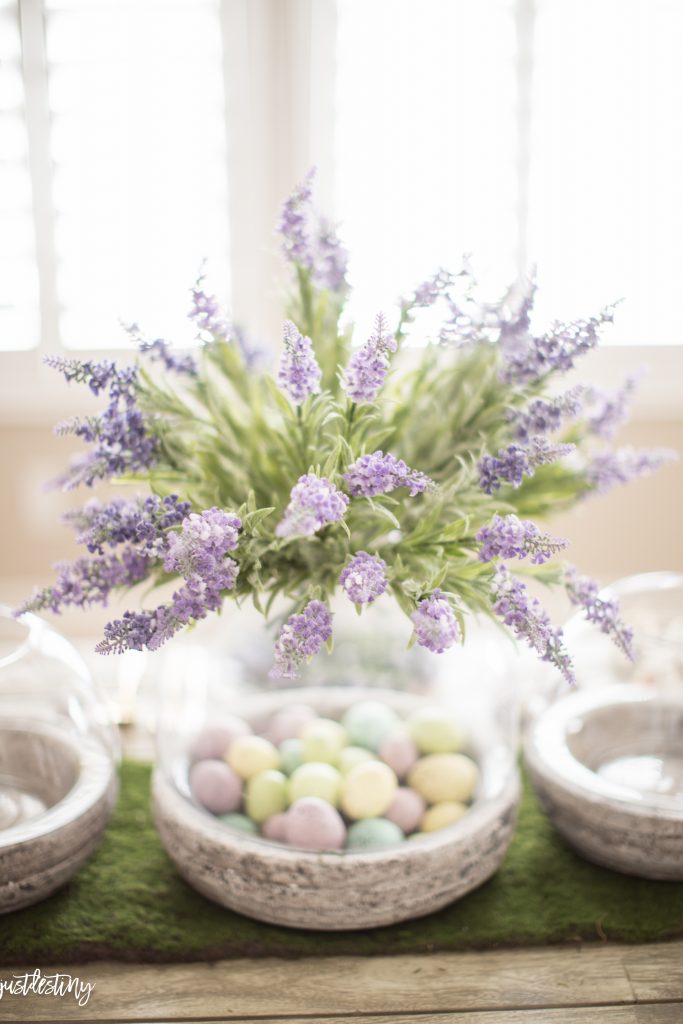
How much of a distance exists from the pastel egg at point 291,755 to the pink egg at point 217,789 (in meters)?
0.05

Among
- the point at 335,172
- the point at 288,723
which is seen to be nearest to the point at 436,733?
the point at 288,723

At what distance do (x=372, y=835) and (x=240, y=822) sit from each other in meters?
0.12

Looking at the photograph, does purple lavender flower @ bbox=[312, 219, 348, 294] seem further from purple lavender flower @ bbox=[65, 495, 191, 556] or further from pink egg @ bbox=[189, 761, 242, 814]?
pink egg @ bbox=[189, 761, 242, 814]

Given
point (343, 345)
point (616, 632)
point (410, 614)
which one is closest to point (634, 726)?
point (616, 632)

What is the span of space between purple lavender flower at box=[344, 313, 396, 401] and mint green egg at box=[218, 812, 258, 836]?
1.33 feet

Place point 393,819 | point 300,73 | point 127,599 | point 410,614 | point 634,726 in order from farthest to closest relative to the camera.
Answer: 1. point 127,599
2. point 300,73
3. point 634,726
4. point 393,819
5. point 410,614

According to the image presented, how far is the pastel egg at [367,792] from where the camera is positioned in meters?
0.79

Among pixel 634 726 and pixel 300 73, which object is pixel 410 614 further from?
pixel 300 73

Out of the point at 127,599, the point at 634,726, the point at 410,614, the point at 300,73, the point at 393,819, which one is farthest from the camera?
the point at 127,599

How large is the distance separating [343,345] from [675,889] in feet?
1.98

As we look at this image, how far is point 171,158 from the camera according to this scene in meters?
1.78

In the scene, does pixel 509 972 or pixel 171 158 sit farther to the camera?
pixel 171 158

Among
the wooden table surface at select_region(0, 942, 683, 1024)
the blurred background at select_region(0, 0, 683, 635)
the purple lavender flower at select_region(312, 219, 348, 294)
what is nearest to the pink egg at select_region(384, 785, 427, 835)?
the wooden table surface at select_region(0, 942, 683, 1024)

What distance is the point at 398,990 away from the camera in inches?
28.9
